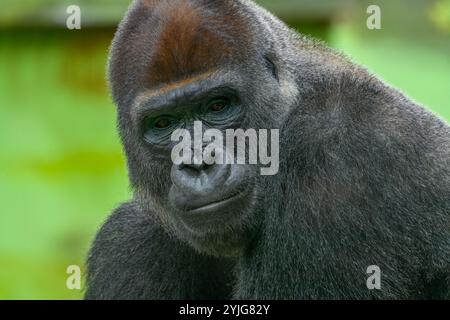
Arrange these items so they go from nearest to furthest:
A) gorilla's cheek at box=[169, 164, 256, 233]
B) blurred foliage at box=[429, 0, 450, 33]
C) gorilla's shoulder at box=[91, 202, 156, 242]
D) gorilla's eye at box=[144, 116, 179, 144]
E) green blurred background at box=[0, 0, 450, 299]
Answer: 1. gorilla's cheek at box=[169, 164, 256, 233]
2. gorilla's eye at box=[144, 116, 179, 144]
3. gorilla's shoulder at box=[91, 202, 156, 242]
4. green blurred background at box=[0, 0, 450, 299]
5. blurred foliage at box=[429, 0, 450, 33]

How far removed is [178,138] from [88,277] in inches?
80.8

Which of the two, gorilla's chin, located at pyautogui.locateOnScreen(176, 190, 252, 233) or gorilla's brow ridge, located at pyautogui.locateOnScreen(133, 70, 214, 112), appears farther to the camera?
gorilla's brow ridge, located at pyautogui.locateOnScreen(133, 70, 214, 112)

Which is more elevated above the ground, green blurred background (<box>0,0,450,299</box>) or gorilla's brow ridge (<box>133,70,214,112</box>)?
green blurred background (<box>0,0,450,299</box>)

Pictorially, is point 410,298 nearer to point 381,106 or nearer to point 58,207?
point 381,106

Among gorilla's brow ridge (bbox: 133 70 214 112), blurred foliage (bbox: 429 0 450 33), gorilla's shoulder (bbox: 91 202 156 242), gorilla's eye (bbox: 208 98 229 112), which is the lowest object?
gorilla's shoulder (bbox: 91 202 156 242)

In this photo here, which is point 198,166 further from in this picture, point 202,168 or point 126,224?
point 126,224

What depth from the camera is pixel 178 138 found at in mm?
6367

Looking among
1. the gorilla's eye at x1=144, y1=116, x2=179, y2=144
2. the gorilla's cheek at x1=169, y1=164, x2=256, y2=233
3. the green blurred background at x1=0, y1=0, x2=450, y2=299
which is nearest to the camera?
the gorilla's cheek at x1=169, y1=164, x2=256, y2=233

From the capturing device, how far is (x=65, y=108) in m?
13.4

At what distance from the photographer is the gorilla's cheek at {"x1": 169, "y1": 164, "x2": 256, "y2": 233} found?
19.8ft

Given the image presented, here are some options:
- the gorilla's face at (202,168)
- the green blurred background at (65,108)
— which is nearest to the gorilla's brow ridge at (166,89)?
the gorilla's face at (202,168)

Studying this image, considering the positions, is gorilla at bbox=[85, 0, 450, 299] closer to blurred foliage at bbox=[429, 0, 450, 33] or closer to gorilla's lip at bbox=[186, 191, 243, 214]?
gorilla's lip at bbox=[186, 191, 243, 214]

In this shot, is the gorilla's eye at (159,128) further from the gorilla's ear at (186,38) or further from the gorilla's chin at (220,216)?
the gorilla's chin at (220,216)

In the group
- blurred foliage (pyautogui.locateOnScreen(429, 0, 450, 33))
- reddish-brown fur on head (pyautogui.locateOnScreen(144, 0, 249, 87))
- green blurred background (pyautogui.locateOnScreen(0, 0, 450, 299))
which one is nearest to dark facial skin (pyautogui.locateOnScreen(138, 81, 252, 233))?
reddish-brown fur on head (pyautogui.locateOnScreen(144, 0, 249, 87))
